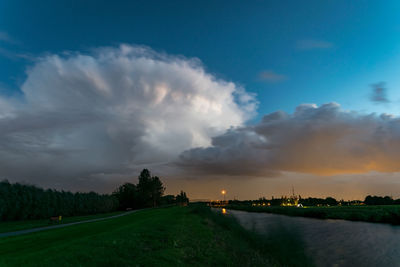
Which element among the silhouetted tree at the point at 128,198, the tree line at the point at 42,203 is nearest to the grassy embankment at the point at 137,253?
the tree line at the point at 42,203

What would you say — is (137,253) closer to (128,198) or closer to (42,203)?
(42,203)

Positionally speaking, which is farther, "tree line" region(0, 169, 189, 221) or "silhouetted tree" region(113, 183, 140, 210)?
"silhouetted tree" region(113, 183, 140, 210)

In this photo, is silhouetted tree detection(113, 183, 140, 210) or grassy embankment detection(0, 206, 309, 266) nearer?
grassy embankment detection(0, 206, 309, 266)

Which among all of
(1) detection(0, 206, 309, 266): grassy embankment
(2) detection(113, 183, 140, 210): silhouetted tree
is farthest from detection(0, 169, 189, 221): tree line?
(1) detection(0, 206, 309, 266): grassy embankment

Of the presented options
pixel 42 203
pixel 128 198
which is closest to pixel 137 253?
pixel 42 203

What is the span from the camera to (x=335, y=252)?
29438 millimetres

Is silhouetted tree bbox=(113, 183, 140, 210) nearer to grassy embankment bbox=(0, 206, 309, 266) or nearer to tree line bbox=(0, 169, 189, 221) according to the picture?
tree line bbox=(0, 169, 189, 221)

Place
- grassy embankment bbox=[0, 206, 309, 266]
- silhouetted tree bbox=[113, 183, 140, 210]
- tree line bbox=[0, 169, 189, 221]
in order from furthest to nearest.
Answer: silhouetted tree bbox=[113, 183, 140, 210]
tree line bbox=[0, 169, 189, 221]
grassy embankment bbox=[0, 206, 309, 266]

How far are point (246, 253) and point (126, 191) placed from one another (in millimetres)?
116021

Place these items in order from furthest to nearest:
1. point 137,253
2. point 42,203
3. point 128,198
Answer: point 128,198, point 42,203, point 137,253

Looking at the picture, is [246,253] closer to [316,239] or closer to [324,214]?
[316,239]

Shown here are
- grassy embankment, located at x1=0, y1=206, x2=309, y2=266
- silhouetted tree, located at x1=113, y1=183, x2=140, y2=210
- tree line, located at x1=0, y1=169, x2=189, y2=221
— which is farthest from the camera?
silhouetted tree, located at x1=113, y1=183, x2=140, y2=210

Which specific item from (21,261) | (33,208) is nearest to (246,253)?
(21,261)

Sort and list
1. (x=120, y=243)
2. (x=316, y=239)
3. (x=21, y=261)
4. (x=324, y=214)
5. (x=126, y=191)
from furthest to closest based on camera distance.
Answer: (x=126, y=191)
(x=324, y=214)
(x=316, y=239)
(x=120, y=243)
(x=21, y=261)
